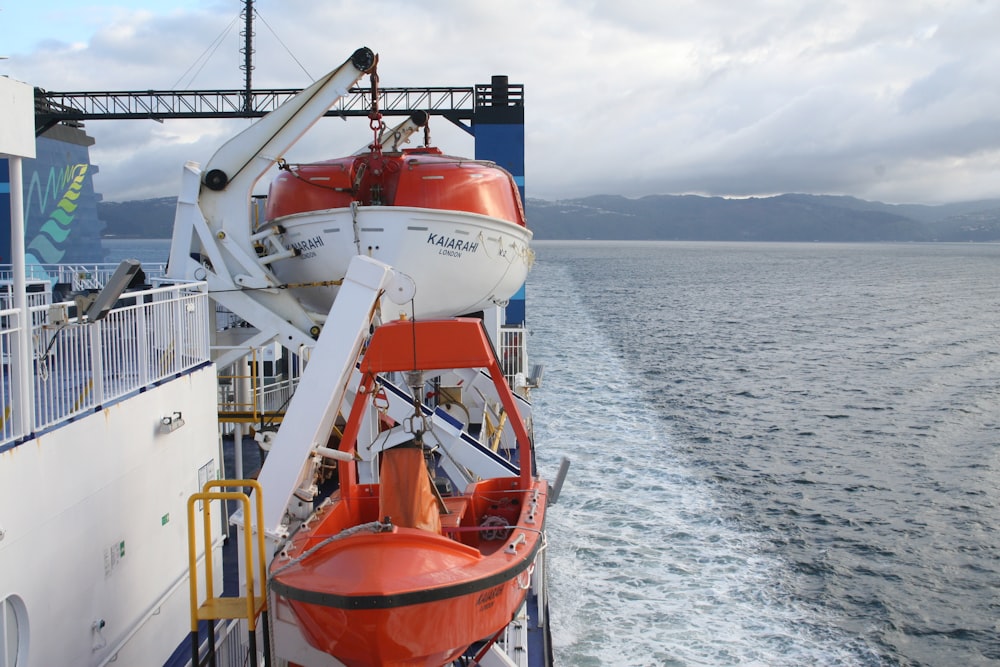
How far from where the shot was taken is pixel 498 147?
71.6 ft

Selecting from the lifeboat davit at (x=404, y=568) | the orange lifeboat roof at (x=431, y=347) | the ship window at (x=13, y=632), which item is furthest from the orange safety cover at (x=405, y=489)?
the ship window at (x=13, y=632)

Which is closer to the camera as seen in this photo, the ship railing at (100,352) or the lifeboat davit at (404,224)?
the ship railing at (100,352)

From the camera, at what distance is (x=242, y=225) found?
1227 centimetres

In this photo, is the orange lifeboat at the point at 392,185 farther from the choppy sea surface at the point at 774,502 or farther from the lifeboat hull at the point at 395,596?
the lifeboat hull at the point at 395,596

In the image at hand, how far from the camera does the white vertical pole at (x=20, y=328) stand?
5914 mm

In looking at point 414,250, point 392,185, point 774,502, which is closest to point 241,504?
point 414,250

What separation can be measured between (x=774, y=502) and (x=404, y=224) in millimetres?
11367

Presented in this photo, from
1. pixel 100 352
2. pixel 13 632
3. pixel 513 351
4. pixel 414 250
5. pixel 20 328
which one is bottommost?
pixel 13 632

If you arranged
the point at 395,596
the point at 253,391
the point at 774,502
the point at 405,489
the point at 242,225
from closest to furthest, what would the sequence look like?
1. the point at 395,596
2. the point at 405,489
3. the point at 253,391
4. the point at 242,225
5. the point at 774,502

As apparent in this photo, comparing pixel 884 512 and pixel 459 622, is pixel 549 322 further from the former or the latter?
pixel 459 622

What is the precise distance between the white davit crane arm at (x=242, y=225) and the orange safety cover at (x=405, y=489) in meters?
5.73

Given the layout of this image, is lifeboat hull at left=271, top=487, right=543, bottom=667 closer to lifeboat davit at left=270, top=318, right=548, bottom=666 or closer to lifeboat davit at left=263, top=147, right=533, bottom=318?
lifeboat davit at left=270, top=318, right=548, bottom=666

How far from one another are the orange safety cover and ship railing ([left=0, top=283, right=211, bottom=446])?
7.77 feet

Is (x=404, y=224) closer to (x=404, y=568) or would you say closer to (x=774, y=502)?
(x=404, y=568)
